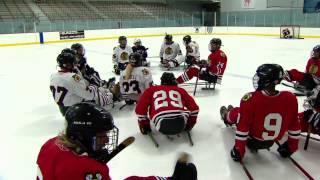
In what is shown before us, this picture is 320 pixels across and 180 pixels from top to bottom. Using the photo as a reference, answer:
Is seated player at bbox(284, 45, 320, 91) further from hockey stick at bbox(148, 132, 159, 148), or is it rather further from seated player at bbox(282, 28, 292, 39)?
seated player at bbox(282, 28, 292, 39)

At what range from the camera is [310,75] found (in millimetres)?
5066

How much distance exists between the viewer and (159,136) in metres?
4.03

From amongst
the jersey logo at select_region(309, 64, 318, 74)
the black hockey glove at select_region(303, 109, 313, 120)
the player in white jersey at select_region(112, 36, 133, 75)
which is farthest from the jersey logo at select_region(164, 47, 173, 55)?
the black hockey glove at select_region(303, 109, 313, 120)

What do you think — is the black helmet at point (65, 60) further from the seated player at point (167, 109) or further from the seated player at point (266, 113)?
the seated player at point (266, 113)

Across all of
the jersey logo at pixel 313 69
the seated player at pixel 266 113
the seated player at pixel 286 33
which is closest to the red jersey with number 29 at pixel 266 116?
the seated player at pixel 266 113

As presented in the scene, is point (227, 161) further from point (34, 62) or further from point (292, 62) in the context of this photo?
point (34, 62)

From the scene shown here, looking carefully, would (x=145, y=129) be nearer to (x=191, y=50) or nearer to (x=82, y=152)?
(x=82, y=152)

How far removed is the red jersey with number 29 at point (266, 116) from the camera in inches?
111

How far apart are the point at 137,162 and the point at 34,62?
28.4 ft

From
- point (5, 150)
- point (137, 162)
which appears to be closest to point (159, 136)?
point (137, 162)

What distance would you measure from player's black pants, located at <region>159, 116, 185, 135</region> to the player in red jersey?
8.89 ft

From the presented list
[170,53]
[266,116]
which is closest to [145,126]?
[266,116]

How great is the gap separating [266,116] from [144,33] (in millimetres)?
20218

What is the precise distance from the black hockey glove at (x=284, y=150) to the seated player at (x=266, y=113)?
101mm
